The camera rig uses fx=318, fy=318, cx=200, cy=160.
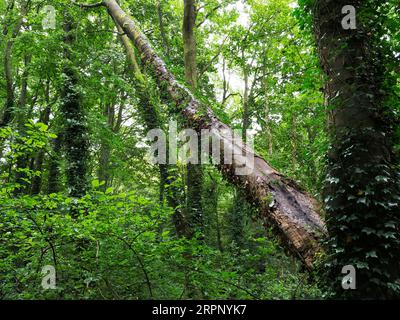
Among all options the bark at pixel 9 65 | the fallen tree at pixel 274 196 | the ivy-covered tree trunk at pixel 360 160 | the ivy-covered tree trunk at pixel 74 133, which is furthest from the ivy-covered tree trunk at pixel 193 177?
the bark at pixel 9 65

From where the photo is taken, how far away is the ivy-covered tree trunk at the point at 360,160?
3.25 meters

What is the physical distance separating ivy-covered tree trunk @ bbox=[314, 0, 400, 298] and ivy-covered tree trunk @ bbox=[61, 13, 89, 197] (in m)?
8.66

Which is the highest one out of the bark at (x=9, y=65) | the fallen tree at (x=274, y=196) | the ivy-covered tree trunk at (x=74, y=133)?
the bark at (x=9, y=65)

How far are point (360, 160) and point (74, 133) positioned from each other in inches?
380

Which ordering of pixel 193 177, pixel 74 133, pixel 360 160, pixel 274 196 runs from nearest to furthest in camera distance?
pixel 360 160 → pixel 274 196 → pixel 193 177 → pixel 74 133

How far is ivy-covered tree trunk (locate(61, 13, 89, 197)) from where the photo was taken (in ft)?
34.5

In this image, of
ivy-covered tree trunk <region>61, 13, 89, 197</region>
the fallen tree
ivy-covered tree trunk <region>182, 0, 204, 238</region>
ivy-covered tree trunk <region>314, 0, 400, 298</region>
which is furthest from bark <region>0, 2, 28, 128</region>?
ivy-covered tree trunk <region>314, 0, 400, 298</region>

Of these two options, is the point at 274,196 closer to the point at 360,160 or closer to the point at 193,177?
the point at 360,160

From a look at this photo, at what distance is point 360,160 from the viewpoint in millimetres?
3584

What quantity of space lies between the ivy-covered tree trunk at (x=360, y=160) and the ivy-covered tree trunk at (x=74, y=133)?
8.66 metres

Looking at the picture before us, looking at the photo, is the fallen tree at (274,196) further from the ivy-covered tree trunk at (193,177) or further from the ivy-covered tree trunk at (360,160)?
the ivy-covered tree trunk at (193,177)

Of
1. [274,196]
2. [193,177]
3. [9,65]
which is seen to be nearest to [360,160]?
[274,196]

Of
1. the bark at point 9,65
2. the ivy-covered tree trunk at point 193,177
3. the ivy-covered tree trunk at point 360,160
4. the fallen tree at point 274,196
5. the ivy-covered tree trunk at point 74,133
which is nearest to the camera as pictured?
the ivy-covered tree trunk at point 360,160

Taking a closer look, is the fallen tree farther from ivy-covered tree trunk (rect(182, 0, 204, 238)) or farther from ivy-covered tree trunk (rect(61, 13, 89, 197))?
ivy-covered tree trunk (rect(61, 13, 89, 197))
